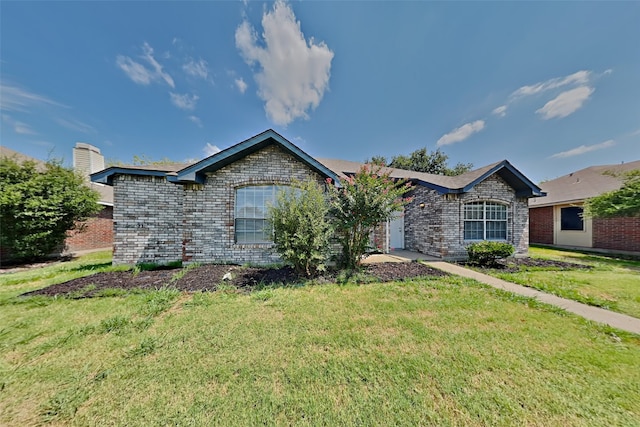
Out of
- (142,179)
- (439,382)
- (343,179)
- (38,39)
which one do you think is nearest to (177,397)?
(439,382)

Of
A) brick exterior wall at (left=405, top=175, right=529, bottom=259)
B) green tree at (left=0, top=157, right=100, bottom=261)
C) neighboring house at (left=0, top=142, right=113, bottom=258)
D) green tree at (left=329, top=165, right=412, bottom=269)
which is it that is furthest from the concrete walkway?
neighboring house at (left=0, top=142, right=113, bottom=258)

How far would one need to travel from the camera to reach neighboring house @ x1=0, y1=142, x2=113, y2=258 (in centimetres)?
1083

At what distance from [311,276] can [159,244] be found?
5.89m

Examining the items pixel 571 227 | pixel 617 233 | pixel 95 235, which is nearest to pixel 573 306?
pixel 617 233

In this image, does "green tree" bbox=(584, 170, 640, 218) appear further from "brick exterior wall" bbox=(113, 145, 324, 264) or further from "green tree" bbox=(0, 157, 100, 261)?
"green tree" bbox=(0, 157, 100, 261)

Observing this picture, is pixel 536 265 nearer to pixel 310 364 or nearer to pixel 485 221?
pixel 485 221

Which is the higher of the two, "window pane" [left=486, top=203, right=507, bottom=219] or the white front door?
"window pane" [left=486, top=203, right=507, bottom=219]

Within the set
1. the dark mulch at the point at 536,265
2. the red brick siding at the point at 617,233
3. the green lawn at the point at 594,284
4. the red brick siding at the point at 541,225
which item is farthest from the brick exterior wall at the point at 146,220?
the red brick siding at the point at 541,225

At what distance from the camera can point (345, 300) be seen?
4602 millimetres

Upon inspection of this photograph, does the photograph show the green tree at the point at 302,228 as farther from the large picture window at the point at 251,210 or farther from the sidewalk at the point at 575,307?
the sidewalk at the point at 575,307

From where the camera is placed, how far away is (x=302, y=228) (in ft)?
18.2

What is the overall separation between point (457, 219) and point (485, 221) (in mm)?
1574

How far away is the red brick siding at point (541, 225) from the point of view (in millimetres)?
14210

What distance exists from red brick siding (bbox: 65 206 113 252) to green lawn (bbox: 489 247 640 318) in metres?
18.7
